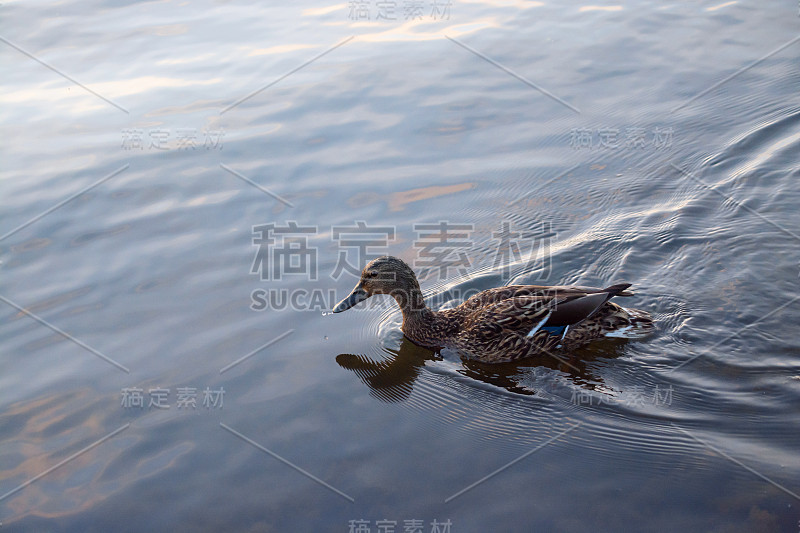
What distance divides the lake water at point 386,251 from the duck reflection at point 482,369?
0.12 ft

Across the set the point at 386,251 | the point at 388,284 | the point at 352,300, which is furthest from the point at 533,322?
the point at 386,251

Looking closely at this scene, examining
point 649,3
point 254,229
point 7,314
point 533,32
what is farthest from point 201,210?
point 649,3

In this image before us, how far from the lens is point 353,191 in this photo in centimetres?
902

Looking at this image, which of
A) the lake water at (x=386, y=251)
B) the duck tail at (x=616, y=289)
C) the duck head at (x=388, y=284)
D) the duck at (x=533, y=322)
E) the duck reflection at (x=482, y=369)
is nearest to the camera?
the lake water at (x=386, y=251)

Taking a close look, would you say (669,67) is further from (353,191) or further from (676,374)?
(676,374)

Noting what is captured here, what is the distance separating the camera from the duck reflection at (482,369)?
6492mm

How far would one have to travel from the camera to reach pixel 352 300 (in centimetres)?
723

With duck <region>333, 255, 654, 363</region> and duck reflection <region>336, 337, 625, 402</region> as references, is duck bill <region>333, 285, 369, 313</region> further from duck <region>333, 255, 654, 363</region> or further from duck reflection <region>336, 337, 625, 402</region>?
duck reflection <region>336, 337, 625, 402</region>

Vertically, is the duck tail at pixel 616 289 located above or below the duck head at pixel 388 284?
above

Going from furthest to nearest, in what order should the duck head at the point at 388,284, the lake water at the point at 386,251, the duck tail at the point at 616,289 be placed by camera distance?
1. the duck head at the point at 388,284
2. the duck tail at the point at 616,289
3. the lake water at the point at 386,251

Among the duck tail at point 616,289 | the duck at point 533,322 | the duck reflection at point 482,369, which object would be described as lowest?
the duck reflection at point 482,369

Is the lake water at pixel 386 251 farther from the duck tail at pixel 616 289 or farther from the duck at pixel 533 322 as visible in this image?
the duck tail at pixel 616 289

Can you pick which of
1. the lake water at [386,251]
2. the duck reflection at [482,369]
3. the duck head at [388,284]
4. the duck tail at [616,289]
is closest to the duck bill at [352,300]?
the duck head at [388,284]

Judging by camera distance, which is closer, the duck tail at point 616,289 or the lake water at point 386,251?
the lake water at point 386,251
